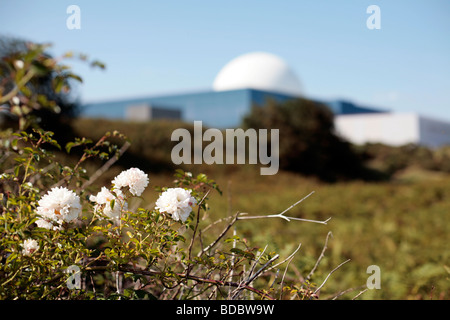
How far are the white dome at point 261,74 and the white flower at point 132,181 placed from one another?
33.2 meters

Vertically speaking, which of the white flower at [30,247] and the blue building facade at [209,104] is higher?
the blue building facade at [209,104]

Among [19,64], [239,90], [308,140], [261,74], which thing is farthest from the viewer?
[261,74]

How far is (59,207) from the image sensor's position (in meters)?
1.50

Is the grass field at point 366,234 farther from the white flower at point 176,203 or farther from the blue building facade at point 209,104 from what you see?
the blue building facade at point 209,104

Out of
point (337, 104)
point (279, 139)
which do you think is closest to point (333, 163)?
point (279, 139)

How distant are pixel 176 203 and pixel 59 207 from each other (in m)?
0.39

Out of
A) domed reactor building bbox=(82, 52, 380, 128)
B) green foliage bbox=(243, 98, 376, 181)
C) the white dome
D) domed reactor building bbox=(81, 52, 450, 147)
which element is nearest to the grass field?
green foliage bbox=(243, 98, 376, 181)

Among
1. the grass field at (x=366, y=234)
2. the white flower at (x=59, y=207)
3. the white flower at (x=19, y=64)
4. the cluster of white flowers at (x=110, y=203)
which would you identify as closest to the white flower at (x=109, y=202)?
the cluster of white flowers at (x=110, y=203)

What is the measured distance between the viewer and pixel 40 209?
1.50 metres

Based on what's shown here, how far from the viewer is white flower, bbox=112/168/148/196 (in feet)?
5.41

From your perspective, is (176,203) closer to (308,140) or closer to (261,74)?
(308,140)

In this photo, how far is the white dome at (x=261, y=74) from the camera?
114ft

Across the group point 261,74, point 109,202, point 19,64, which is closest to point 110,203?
point 109,202

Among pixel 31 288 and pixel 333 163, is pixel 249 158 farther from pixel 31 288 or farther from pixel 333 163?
pixel 31 288
